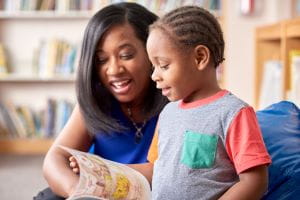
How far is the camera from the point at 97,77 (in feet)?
4.77

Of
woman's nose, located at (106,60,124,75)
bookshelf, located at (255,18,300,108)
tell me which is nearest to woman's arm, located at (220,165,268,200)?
woman's nose, located at (106,60,124,75)

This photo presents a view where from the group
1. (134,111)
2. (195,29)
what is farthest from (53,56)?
(195,29)

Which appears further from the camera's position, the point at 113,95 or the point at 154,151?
the point at 113,95

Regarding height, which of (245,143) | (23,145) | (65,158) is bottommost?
(23,145)

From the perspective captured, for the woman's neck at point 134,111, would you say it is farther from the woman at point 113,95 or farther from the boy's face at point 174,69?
the boy's face at point 174,69

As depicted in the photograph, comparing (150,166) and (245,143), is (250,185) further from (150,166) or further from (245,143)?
(150,166)

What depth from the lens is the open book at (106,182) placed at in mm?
1005

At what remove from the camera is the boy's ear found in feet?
3.32

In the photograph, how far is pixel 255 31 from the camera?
3.61 metres

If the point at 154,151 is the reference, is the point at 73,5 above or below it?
above

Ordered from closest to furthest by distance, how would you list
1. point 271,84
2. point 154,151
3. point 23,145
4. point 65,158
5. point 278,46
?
point 154,151 < point 65,158 < point 271,84 < point 278,46 < point 23,145

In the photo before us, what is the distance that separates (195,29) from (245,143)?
243 mm

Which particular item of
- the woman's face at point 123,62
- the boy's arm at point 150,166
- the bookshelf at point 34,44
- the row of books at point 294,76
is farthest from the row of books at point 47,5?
the boy's arm at point 150,166

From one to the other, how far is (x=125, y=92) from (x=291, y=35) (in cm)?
153
